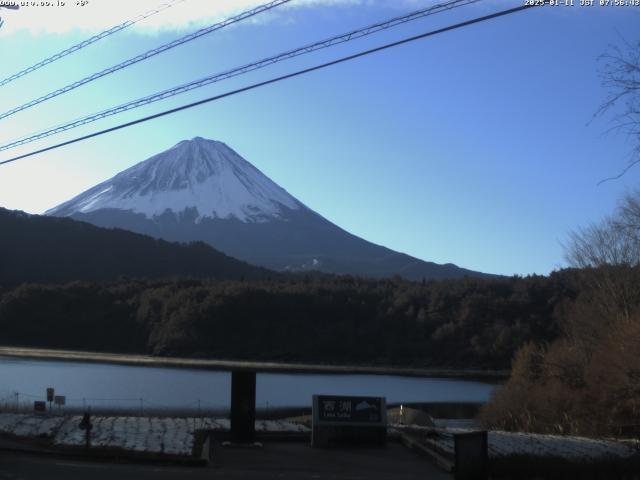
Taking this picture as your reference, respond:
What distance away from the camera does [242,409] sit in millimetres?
18688

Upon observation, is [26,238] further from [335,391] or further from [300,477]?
[300,477]

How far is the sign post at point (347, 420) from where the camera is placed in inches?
740

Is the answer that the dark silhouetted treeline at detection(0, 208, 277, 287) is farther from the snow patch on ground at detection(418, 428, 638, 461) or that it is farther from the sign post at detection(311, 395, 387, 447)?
the sign post at detection(311, 395, 387, 447)

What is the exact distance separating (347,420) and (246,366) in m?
80.1

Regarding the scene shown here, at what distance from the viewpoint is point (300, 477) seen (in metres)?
14.9

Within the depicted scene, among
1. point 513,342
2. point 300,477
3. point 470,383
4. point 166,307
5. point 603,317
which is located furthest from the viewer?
point 166,307

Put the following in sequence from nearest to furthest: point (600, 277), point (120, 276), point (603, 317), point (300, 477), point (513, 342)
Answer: point (300, 477) → point (603, 317) → point (600, 277) → point (513, 342) → point (120, 276)

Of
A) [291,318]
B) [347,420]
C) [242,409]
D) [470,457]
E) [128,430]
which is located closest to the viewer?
[470,457]

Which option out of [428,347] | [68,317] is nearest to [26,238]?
[68,317]

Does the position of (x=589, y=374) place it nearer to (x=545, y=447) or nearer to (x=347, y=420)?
(x=545, y=447)

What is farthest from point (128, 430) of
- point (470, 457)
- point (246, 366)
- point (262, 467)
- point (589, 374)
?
point (246, 366)

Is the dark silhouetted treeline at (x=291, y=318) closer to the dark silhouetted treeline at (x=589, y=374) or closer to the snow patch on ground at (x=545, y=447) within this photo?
the dark silhouetted treeline at (x=589, y=374)

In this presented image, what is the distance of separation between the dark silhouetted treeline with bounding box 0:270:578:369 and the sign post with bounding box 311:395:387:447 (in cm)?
8098

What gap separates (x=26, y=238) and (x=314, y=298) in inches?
2198
